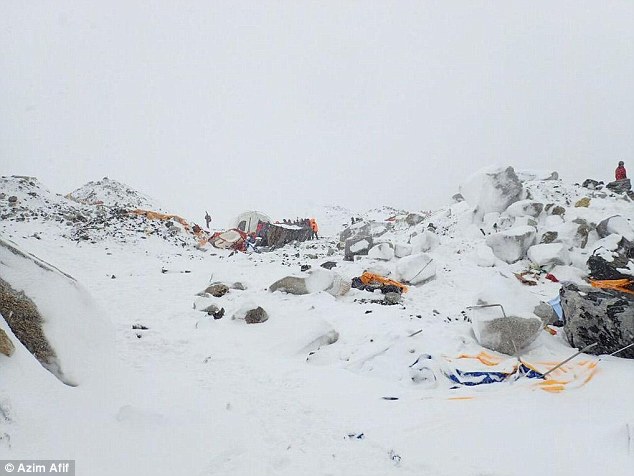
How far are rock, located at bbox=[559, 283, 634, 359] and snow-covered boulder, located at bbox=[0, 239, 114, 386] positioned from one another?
22.5 ft

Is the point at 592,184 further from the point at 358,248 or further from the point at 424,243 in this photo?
the point at 358,248

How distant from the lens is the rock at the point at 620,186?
1629 centimetres

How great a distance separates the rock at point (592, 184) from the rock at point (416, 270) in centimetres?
1088

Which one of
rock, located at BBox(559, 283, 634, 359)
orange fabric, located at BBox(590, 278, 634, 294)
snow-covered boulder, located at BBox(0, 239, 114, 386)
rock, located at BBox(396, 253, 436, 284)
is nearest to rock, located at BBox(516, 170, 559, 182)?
rock, located at BBox(396, 253, 436, 284)

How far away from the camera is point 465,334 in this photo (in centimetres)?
641

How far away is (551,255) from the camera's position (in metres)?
11.5

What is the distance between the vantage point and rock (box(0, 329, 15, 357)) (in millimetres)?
3049

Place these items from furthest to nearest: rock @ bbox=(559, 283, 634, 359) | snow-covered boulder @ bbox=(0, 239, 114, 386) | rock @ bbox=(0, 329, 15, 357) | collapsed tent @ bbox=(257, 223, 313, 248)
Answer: collapsed tent @ bbox=(257, 223, 313, 248) → rock @ bbox=(559, 283, 634, 359) → snow-covered boulder @ bbox=(0, 239, 114, 386) → rock @ bbox=(0, 329, 15, 357)

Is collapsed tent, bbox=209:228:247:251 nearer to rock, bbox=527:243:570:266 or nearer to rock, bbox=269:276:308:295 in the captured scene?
rock, bbox=269:276:308:295

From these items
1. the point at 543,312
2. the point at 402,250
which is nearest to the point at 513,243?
the point at 402,250

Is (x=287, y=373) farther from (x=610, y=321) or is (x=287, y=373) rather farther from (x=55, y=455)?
(x=610, y=321)

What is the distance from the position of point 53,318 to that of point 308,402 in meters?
3.01

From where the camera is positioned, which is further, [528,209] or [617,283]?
[528,209]

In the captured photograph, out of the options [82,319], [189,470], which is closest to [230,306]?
[82,319]
